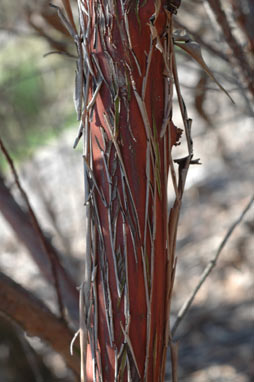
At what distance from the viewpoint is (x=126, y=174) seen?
0.68 m

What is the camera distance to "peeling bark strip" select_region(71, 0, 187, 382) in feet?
2.19

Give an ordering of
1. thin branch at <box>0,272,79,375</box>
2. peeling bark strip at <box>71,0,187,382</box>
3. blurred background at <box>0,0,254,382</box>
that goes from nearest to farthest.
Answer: peeling bark strip at <box>71,0,187,382</box> → thin branch at <box>0,272,79,375</box> → blurred background at <box>0,0,254,382</box>

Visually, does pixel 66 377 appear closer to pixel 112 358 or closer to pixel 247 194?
pixel 247 194

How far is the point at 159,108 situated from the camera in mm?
693

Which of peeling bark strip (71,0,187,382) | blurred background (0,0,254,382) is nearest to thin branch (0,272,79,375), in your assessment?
blurred background (0,0,254,382)

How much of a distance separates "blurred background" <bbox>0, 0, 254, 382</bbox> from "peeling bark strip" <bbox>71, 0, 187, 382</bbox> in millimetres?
515

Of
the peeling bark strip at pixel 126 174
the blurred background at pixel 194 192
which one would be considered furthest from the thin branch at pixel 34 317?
the peeling bark strip at pixel 126 174

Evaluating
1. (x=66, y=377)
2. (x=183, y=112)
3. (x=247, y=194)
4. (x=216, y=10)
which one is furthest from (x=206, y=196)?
(x=183, y=112)

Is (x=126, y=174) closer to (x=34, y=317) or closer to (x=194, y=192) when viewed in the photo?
(x=34, y=317)

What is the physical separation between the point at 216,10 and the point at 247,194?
110 inches

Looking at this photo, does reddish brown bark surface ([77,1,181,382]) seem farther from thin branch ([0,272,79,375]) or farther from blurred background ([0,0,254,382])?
blurred background ([0,0,254,382])

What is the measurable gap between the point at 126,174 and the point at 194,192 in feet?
11.9

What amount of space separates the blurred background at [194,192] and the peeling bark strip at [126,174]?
51 centimetres

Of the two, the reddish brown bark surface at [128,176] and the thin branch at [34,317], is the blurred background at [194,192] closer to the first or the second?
the thin branch at [34,317]
